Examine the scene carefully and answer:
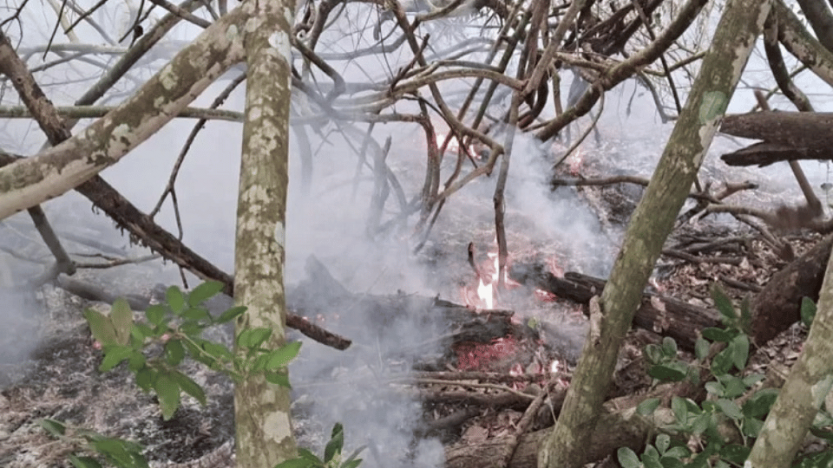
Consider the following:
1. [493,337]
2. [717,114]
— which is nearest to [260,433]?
[717,114]

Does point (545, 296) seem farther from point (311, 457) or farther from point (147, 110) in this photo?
point (311, 457)

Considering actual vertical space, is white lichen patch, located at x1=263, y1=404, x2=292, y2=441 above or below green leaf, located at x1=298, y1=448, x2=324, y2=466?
above

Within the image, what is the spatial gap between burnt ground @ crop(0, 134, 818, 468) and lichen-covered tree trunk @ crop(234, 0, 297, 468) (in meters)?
1.25

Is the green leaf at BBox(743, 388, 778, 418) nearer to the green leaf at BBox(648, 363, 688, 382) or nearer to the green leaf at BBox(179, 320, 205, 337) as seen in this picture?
the green leaf at BBox(648, 363, 688, 382)

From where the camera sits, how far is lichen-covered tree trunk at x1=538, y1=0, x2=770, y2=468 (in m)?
1.29

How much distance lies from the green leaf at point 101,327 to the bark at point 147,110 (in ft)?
1.76

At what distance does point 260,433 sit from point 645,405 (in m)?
0.81

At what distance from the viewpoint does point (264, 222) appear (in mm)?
1068

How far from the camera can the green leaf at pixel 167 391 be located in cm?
83

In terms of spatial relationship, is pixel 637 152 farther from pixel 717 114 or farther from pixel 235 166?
pixel 717 114

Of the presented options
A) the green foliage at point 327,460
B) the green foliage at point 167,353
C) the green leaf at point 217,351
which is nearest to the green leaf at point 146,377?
the green foliage at point 167,353

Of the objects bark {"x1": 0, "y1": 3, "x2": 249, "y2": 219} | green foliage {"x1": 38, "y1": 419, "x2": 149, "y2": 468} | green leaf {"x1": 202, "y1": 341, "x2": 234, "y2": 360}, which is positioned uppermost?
A: bark {"x1": 0, "y1": 3, "x2": 249, "y2": 219}

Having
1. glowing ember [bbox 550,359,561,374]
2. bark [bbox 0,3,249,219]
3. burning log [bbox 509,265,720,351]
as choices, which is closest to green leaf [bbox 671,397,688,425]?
bark [bbox 0,3,249,219]

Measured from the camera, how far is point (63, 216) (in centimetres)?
370
